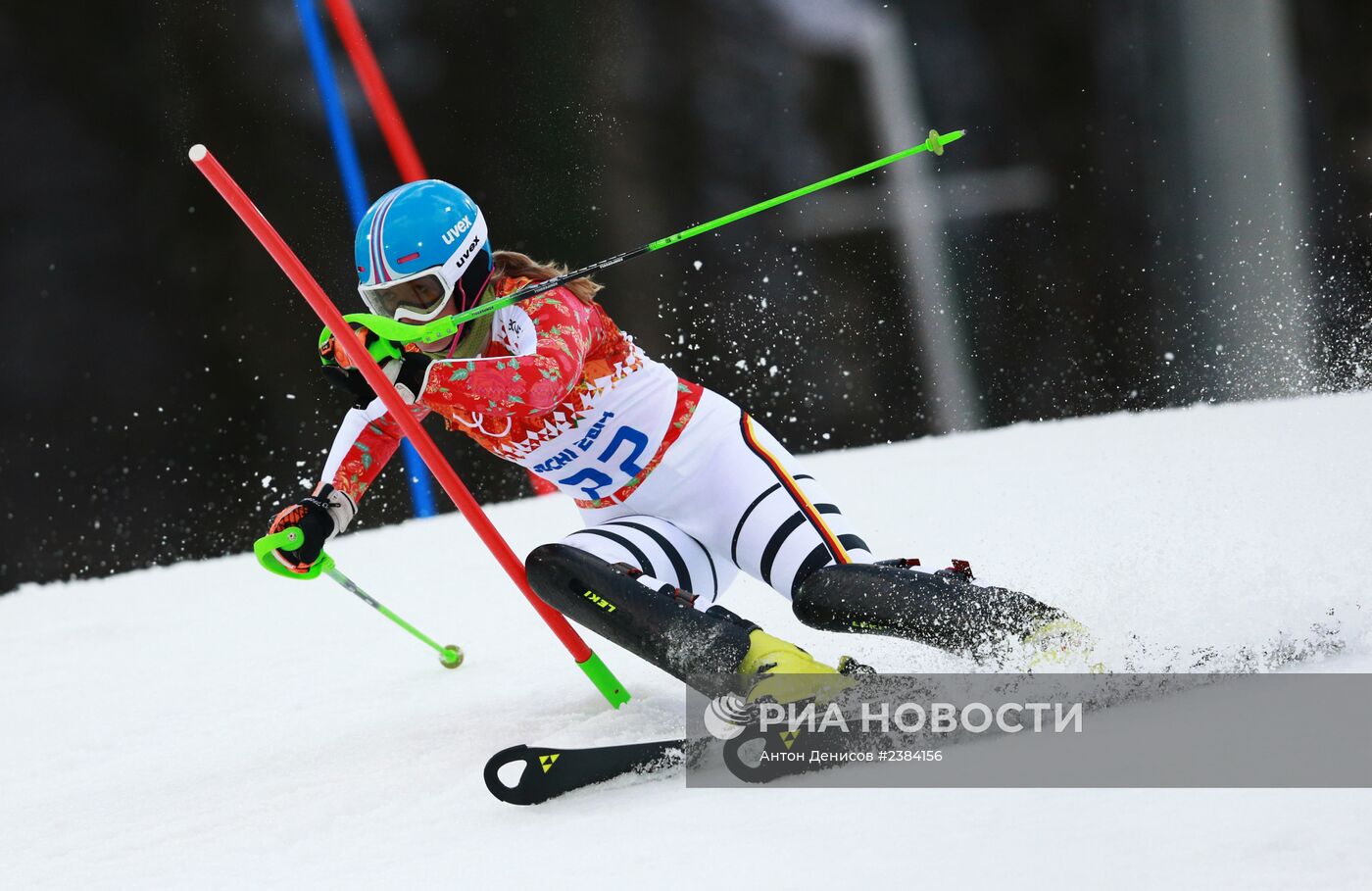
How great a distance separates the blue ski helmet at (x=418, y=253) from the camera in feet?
6.89

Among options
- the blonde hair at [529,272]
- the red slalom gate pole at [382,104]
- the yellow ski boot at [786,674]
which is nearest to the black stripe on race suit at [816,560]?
the yellow ski boot at [786,674]

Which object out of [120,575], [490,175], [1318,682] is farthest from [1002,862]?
[490,175]

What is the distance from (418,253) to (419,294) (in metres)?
0.08

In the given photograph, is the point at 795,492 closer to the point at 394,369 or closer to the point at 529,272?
the point at 529,272

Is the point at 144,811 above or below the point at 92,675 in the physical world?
above

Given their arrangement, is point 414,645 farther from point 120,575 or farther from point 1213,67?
point 1213,67

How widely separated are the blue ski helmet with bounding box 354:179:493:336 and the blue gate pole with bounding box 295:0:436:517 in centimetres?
330

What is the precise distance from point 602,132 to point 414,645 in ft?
9.85

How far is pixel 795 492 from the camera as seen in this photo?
Answer: 7.40 feet

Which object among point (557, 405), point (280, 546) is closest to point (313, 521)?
point (280, 546)

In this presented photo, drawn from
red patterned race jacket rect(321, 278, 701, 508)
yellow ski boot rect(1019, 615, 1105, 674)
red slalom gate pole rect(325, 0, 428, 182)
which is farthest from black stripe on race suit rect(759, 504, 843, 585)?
red slalom gate pole rect(325, 0, 428, 182)

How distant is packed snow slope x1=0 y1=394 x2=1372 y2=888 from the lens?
1.34 meters

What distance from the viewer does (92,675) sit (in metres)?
3.32

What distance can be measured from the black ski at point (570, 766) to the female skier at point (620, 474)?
0.43 feet
